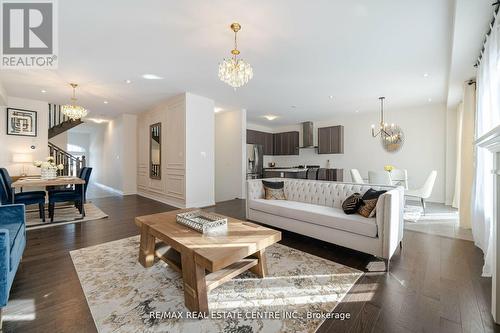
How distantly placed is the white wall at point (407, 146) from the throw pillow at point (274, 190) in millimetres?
4614

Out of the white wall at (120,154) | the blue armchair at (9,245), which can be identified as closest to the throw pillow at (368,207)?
the blue armchair at (9,245)

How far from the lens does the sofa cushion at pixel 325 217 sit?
2.43 meters

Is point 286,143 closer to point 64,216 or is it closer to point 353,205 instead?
point 353,205

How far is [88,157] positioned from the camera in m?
11.6

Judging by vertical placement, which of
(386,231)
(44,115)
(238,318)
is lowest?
(238,318)

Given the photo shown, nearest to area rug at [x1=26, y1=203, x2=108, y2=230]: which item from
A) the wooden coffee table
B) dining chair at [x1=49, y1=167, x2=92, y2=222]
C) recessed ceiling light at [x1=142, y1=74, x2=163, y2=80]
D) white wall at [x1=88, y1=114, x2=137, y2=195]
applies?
dining chair at [x1=49, y1=167, x2=92, y2=222]

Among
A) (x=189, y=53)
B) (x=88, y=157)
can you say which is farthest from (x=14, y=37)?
(x=88, y=157)

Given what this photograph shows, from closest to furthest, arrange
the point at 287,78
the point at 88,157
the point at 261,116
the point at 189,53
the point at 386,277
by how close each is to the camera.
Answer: the point at 386,277, the point at 189,53, the point at 287,78, the point at 261,116, the point at 88,157

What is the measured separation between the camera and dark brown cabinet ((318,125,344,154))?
24.7 ft

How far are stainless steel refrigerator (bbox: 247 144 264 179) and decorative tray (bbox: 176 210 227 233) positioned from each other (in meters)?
5.31

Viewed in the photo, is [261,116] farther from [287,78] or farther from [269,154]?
[287,78]

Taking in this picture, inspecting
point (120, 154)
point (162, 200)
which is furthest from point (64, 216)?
point (120, 154)

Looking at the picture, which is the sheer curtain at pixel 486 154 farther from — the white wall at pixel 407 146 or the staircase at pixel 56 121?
the staircase at pixel 56 121

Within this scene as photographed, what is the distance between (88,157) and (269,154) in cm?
1000
